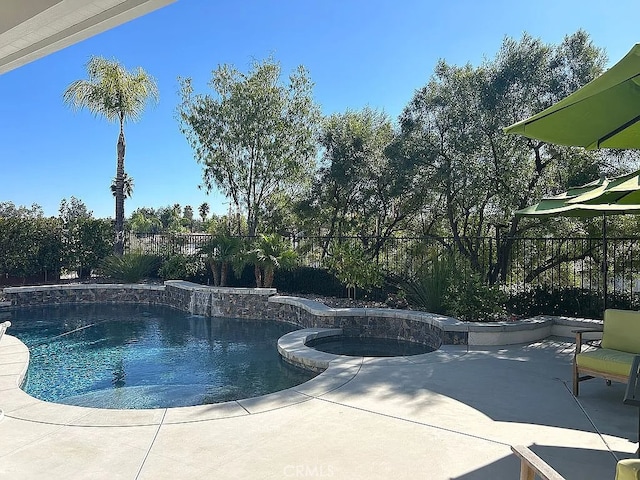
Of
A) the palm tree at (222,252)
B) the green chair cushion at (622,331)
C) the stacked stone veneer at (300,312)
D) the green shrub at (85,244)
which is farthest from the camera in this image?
the green shrub at (85,244)

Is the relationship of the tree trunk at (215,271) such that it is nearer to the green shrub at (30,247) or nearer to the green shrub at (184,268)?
the green shrub at (184,268)

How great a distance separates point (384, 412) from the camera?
411 cm

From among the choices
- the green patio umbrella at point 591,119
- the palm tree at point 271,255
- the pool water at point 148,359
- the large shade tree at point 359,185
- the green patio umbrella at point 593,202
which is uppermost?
the large shade tree at point 359,185

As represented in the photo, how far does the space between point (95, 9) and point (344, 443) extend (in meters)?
3.28

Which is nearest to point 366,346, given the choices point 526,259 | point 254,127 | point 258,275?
point 258,275

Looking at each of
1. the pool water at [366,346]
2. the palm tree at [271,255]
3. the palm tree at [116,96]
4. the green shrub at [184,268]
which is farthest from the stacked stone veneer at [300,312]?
the palm tree at [116,96]

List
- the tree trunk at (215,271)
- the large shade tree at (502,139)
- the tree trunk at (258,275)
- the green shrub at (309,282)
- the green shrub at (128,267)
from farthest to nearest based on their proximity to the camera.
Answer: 1. the green shrub at (128,267)
2. the tree trunk at (215,271)
3. the tree trunk at (258,275)
4. the green shrub at (309,282)
5. the large shade tree at (502,139)

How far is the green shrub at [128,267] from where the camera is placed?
13758mm

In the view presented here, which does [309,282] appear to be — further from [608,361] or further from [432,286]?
[608,361]

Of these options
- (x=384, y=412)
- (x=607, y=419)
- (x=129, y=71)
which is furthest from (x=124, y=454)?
(x=129, y=71)

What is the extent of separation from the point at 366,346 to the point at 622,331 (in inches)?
155

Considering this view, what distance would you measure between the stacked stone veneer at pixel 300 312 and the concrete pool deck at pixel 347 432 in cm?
172

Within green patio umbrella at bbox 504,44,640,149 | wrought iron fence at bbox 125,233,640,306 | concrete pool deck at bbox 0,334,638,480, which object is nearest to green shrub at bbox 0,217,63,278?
wrought iron fence at bbox 125,233,640,306

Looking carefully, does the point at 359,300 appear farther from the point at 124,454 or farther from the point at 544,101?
the point at 124,454
